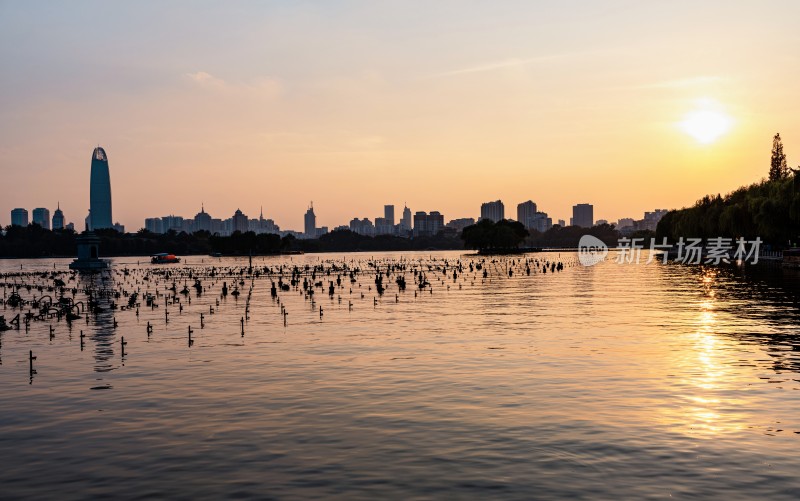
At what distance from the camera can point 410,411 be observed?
2948 centimetres

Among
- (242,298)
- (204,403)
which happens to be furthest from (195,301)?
(204,403)

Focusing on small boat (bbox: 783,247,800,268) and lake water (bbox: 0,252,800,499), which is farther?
small boat (bbox: 783,247,800,268)

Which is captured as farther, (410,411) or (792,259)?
(792,259)

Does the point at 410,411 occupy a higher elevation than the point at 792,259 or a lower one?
lower

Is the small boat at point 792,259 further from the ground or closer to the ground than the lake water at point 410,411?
further from the ground

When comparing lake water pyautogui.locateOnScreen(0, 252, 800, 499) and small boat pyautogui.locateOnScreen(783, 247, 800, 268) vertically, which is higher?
small boat pyautogui.locateOnScreen(783, 247, 800, 268)

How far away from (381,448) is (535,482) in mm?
5644

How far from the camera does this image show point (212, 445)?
2517cm

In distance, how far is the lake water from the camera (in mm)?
21297

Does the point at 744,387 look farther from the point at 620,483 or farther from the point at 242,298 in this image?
the point at 242,298

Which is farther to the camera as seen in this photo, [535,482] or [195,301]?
[195,301]

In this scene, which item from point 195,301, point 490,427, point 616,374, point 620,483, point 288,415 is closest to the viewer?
point 620,483

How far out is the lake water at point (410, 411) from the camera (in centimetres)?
2130

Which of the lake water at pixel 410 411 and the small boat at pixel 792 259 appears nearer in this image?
the lake water at pixel 410 411
